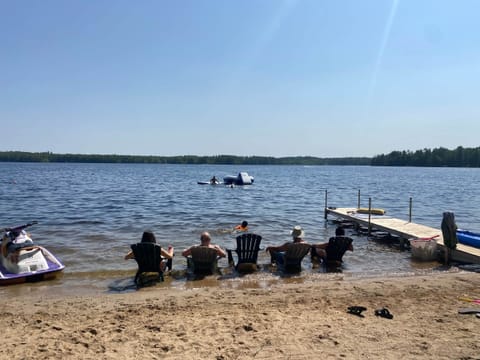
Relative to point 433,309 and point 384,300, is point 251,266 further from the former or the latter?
point 433,309

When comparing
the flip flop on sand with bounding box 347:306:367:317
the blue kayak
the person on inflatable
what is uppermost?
the blue kayak

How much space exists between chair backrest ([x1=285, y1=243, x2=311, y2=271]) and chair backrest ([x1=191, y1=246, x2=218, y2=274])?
1.81 meters

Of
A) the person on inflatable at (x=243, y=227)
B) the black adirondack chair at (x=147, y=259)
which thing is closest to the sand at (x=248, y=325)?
the black adirondack chair at (x=147, y=259)

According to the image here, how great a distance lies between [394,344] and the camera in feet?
16.8

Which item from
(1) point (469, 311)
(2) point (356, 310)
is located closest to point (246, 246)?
(2) point (356, 310)

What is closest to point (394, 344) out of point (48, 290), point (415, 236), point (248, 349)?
point (248, 349)

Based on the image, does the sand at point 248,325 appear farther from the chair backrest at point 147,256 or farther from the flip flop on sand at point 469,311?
the chair backrest at point 147,256

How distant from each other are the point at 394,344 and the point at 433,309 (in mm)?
1995

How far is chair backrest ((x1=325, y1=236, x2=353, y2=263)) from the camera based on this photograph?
10680 millimetres

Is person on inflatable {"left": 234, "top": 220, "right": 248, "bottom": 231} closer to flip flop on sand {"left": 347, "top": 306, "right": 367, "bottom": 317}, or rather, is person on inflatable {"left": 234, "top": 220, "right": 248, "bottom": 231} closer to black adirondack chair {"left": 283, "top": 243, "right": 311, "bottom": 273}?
black adirondack chair {"left": 283, "top": 243, "right": 311, "bottom": 273}

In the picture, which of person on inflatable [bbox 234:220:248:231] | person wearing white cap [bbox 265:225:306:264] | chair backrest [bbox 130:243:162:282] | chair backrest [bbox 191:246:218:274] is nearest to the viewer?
chair backrest [bbox 130:243:162:282]

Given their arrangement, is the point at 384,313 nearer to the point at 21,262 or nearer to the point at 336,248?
the point at 336,248

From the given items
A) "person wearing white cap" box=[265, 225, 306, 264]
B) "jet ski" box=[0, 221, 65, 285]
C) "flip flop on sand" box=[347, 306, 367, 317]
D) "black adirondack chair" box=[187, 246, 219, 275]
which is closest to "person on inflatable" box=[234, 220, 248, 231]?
"person wearing white cap" box=[265, 225, 306, 264]

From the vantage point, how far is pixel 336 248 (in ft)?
35.0
